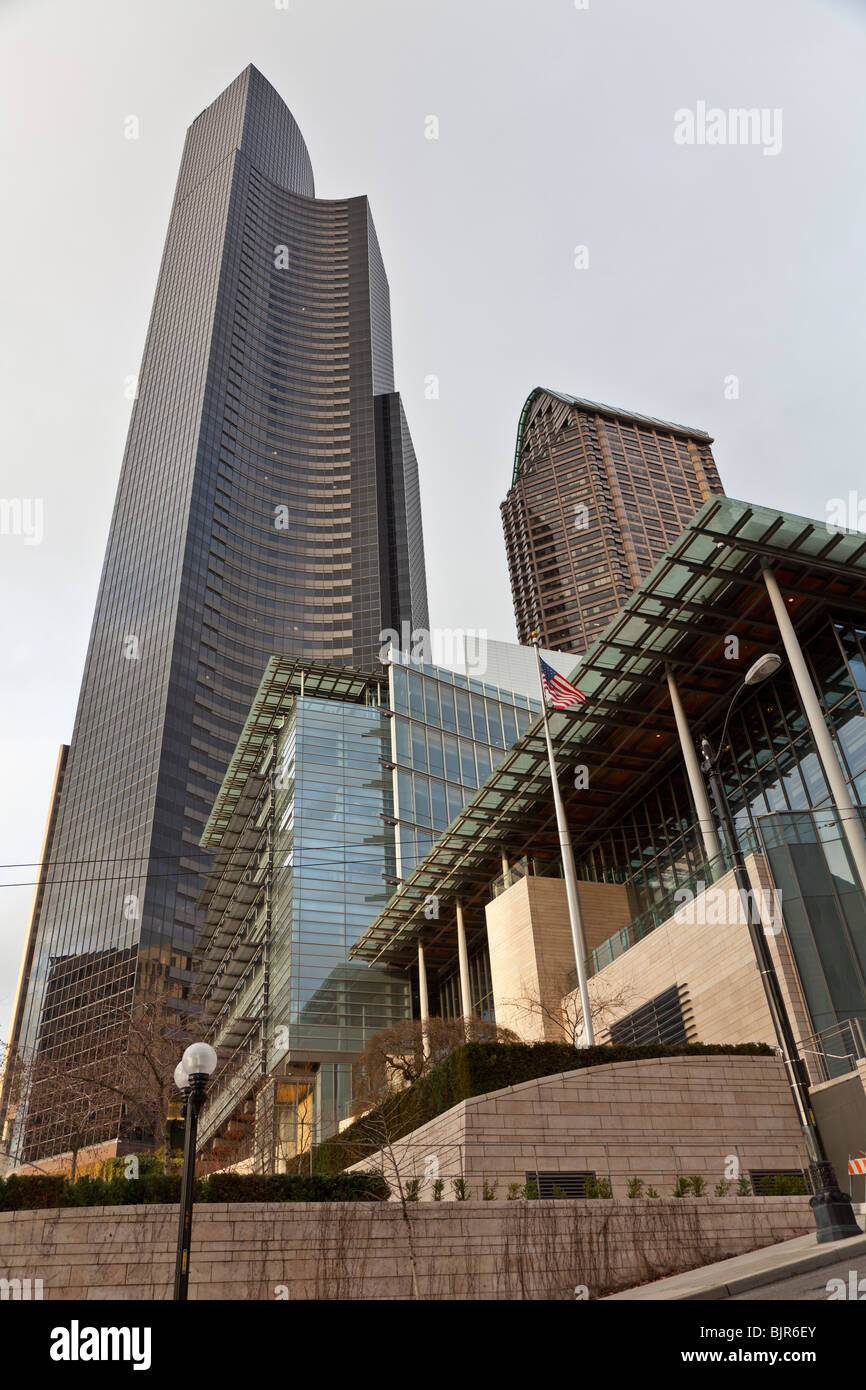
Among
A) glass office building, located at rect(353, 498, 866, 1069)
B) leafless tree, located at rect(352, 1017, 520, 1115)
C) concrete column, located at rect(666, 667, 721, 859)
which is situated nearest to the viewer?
glass office building, located at rect(353, 498, 866, 1069)

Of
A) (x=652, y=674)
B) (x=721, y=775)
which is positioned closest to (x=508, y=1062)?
(x=721, y=775)

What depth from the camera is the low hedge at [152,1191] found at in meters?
16.8

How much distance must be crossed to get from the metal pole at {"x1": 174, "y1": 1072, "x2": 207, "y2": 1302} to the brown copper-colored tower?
163472 mm

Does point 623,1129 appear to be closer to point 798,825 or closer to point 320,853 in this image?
point 798,825

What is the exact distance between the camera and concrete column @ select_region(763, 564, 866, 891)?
26688mm

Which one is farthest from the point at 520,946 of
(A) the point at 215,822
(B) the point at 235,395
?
(B) the point at 235,395

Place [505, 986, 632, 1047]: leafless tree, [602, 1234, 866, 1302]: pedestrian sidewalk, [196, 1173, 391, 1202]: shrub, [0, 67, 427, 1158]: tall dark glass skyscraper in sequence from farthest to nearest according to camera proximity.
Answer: [0, 67, 427, 1158]: tall dark glass skyscraper < [505, 986, 632, 1047]: leafless tree < [196, 1173, 391, 1202]: shrub < [602, 1234, 866, 1302]: pedestrian sidewalk

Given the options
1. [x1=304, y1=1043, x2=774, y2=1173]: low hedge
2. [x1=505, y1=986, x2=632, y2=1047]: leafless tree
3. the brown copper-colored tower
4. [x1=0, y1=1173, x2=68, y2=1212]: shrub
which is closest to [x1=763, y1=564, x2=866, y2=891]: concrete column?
[x1=304, y1=1043, x2=774, y2=1173]: low hedge

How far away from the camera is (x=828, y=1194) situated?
14625 mm

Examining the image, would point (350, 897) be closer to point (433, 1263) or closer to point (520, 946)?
point (520, 946)

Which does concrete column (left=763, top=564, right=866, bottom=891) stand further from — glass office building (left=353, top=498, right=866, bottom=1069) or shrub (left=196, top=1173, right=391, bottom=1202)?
shrub (left=196, top=1173, right=391, bottom=1202)

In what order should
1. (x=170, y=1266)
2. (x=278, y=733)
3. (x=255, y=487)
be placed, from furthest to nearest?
1. (x=255, y=487)
2. (x=278, y=733)
3. (x=170, y=1266)

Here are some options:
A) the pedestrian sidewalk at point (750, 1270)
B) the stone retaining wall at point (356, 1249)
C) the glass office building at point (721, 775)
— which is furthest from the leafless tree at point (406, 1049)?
the pedestrian sidewalk at point (750, 1270)
